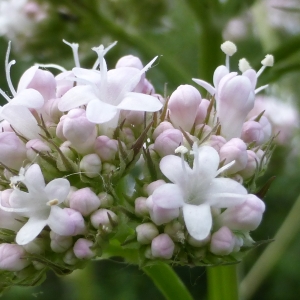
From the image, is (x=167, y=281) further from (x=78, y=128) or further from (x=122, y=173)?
(x=78, y=128)

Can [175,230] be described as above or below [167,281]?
above

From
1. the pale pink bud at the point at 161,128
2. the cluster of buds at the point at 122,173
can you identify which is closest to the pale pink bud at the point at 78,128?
the cluster of buds at the point at 122,173

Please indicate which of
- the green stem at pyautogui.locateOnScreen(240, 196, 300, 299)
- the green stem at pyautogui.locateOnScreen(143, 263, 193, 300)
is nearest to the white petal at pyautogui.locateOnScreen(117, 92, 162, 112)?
the green stem at pyautogui.locateOnScreen(143, 263, 193, 300)

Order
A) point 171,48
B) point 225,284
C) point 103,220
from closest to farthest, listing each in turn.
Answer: point 103,220 < point 225,284 < point 171,48

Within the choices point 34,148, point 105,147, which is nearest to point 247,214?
point 105,147

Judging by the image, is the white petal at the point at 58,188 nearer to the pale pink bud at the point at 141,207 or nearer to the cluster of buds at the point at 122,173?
the cluster of buds at the point at 122,173
